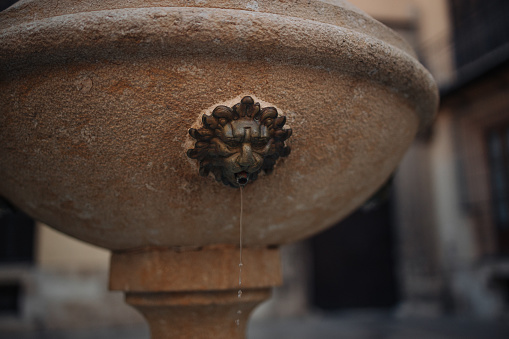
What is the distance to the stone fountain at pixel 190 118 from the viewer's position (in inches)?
45.1

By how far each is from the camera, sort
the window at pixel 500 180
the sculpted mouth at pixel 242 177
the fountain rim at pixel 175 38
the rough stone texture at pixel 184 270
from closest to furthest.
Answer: the fountain rim at pixel 175 38 → the sculpted mouth at pixel 242 177 → the rough stone texture at pixel 184 270 → the window at pixel 500 180

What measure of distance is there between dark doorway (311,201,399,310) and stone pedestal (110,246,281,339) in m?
5.14

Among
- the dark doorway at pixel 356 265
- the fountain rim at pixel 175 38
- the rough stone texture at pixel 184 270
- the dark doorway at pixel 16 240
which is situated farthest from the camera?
the dark doorway at pixel 356 265

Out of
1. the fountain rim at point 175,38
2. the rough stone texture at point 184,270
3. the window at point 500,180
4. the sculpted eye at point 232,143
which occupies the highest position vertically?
the window at point 500,180

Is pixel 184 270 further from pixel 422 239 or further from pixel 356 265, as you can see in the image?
pixel 422 239

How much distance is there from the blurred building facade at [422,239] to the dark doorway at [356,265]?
0.02 metres

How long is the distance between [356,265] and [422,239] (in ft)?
3.45

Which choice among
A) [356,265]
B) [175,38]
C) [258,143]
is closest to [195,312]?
[258,143]

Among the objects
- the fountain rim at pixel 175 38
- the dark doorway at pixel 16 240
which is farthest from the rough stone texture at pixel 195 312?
the dark doorway at pixel 16 240

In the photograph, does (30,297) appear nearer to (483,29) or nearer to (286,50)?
(286,50)

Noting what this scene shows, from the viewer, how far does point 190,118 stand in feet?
3.97

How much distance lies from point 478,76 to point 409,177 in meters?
1.75

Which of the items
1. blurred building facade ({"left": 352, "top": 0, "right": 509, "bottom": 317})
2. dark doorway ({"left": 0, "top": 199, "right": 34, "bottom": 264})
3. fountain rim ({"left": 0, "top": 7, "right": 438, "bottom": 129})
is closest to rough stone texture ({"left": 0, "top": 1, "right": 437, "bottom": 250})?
fountain rim ({"left": 0, "top": 7, "right": 438, "bottom": 129})

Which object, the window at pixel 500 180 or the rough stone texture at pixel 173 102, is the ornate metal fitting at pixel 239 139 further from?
the window at pixel 500 180
